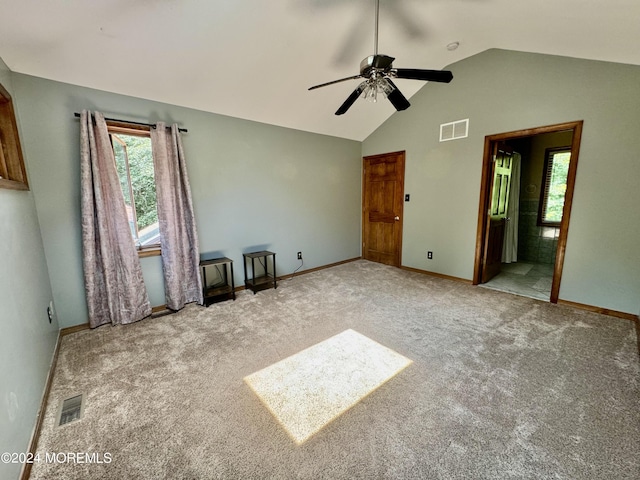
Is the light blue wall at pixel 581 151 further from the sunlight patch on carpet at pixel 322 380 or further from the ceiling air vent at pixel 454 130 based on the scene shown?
the sunlight patch on carpet at pixel 322 380

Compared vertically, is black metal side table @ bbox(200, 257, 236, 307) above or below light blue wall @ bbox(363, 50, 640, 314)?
below

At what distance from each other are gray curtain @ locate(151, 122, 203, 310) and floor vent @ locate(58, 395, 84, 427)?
1335 mm

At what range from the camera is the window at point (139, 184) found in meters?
2.88

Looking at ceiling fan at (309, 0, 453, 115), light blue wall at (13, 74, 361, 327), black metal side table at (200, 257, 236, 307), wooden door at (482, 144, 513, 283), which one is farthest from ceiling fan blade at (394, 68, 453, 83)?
black metal side table at (200, 257, 236, 307)

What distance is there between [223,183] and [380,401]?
310 cm

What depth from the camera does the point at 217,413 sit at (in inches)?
63.2

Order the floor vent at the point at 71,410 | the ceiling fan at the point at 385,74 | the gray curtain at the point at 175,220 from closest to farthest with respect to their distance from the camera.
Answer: the floor vent at the point at 71,410, the ceiling fan at the point at 385,74, the gray curtain at the point at 175,220

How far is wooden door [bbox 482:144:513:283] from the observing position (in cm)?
367

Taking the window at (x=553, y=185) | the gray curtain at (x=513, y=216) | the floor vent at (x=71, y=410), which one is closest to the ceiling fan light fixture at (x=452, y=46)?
the gray curtain at (x=513, y=216)

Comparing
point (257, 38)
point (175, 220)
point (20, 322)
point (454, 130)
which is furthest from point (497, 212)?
point (20, 322)

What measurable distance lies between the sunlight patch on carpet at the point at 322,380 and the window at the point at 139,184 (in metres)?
2.17

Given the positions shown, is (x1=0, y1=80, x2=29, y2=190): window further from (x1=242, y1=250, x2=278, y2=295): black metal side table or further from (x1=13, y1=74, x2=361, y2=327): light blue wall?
(x1=242, y1=250, x2=278, y2=295): black metal side table

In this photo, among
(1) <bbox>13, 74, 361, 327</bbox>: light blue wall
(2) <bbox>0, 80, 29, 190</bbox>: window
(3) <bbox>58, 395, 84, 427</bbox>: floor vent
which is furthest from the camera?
(1) <bbox>13, 74, 361, 327</bbox>: light blue wall

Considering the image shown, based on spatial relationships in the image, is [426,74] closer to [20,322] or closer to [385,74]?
[385,74]
